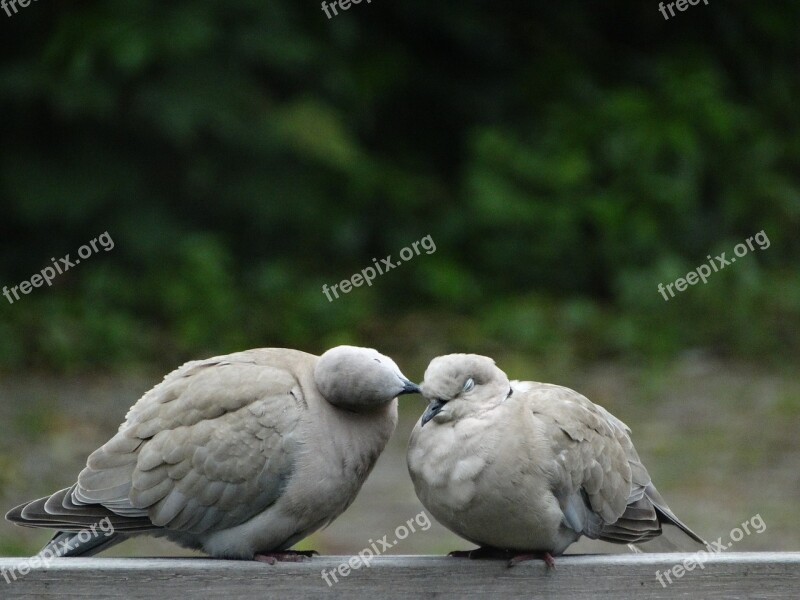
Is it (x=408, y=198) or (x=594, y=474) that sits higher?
(x=408, y=198)

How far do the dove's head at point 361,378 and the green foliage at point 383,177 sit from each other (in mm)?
4941

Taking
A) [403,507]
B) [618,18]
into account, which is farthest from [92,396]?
[618,18]

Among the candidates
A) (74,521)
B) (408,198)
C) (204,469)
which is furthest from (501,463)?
(408,198)

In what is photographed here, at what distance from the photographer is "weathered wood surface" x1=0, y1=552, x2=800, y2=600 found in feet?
7.59

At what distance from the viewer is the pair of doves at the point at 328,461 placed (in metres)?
2.43

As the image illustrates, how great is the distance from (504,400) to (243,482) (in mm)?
611

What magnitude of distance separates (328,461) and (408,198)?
6.44 meters

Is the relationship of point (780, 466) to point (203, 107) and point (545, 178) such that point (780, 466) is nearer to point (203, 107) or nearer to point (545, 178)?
point (545, 178)

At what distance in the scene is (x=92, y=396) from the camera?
22.8 ft

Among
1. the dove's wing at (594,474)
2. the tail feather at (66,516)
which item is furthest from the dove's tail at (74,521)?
the dove's wing at (594,474)

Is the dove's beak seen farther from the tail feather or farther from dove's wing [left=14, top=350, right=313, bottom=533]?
the tail feather

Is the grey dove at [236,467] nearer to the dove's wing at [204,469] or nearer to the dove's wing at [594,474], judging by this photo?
the dove's wing at [204,469]

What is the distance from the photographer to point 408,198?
8.93m

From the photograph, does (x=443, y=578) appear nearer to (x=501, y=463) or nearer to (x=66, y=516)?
(x=501, y=463)
